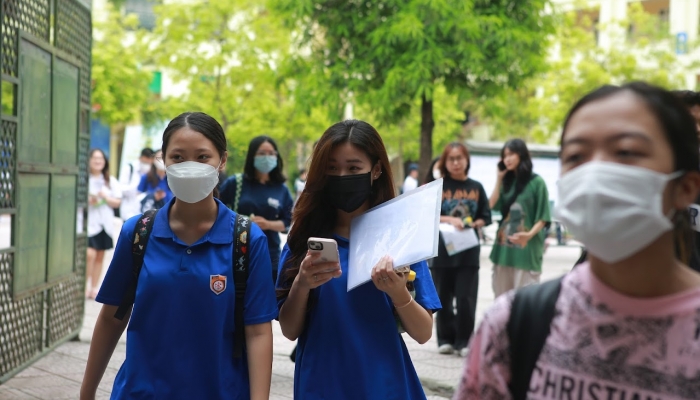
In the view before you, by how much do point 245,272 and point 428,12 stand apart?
1371 centimetres

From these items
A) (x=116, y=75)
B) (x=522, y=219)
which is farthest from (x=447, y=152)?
(x=116, y=75)

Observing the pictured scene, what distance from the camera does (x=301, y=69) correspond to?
18.6 meters

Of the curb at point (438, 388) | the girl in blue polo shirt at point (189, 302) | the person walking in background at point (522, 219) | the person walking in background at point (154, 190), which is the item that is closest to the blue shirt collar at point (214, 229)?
the girl in blue polo shirt at point (189, 302)

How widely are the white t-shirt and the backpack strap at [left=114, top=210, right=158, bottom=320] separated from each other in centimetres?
875

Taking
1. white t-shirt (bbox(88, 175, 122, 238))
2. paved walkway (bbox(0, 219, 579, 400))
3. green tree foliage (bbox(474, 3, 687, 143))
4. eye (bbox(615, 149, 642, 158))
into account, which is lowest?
paved walkway (bbox(0, 219, 579, 400))

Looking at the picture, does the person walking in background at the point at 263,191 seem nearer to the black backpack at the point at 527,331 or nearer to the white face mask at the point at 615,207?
the black backpack at the point at 527,331

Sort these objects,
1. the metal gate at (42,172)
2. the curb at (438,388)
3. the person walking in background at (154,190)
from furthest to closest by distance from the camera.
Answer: the person walking in background at (154,190) < the curb at (438,388) < the metal gate at (42,172)

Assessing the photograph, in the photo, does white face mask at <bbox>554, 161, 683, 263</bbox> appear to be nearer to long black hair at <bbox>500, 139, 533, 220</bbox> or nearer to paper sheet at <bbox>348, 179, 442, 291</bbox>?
paper sheet at <bbox>348, 179, 442, 291</bbox>

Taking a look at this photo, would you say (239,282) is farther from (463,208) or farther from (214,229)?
(463,208)

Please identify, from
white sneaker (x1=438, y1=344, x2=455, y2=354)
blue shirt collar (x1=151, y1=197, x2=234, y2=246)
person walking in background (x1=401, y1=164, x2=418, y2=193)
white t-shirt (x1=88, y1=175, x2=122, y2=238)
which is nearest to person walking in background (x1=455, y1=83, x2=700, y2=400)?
blue shirt collar (x1=151, y1=197, x2=234, y2=246)

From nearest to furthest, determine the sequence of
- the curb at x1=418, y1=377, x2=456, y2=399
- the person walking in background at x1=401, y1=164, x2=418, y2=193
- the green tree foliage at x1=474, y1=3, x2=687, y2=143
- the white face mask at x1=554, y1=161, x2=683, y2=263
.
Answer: the white face mask at x1=554, y1=161, x2=683, y2=263 → the curb at x1=418, y1=377, x2=456, y2=399 → the person walking in background at x1=401, y1=164, x2=418, y2=193 → the green tree foliage at x1=474, y1=3, x2=687, y2=143

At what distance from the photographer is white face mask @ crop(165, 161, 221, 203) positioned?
3.54m

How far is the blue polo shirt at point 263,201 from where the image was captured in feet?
26.6

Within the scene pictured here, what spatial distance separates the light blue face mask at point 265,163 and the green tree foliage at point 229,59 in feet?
73.8
